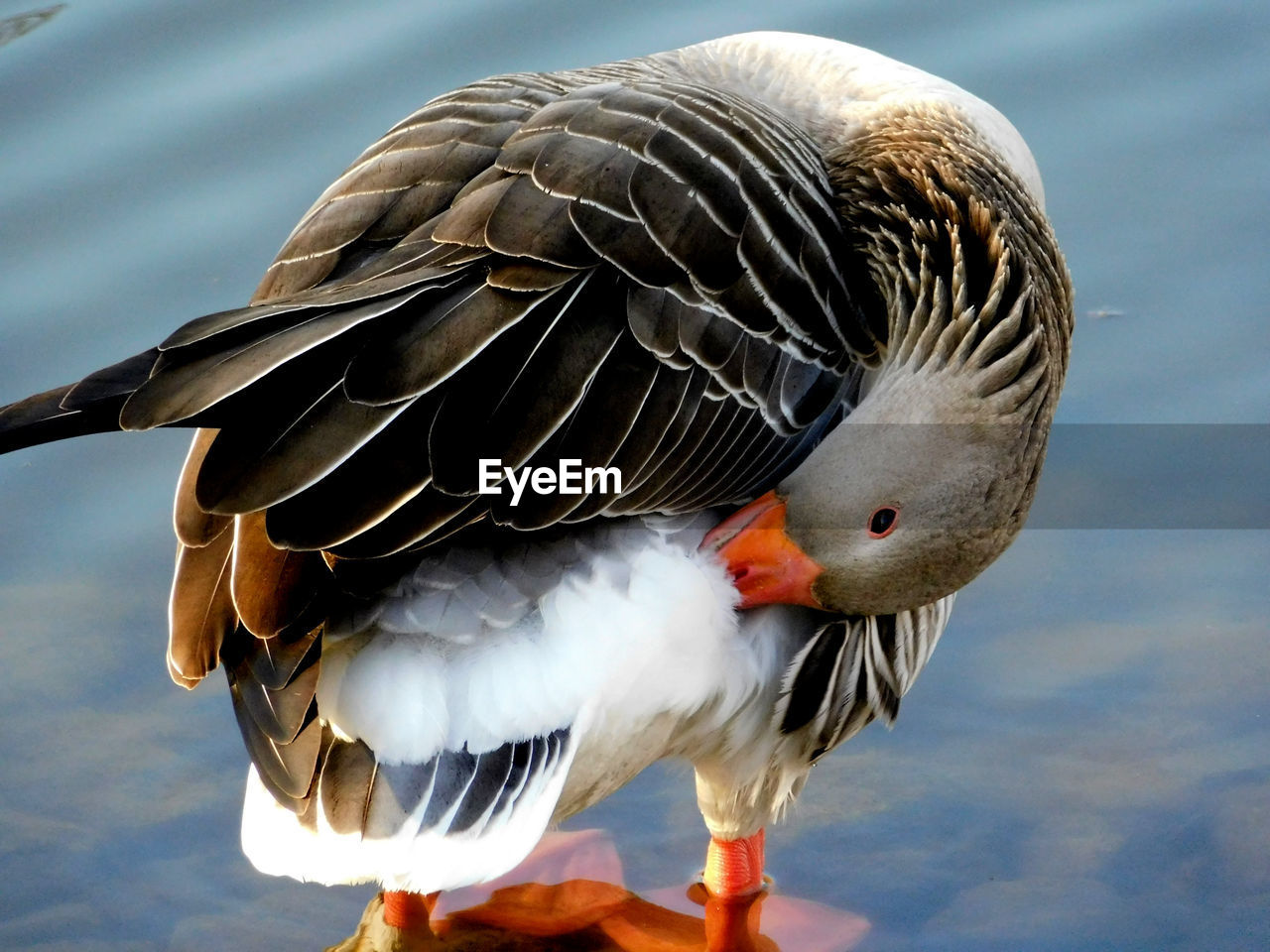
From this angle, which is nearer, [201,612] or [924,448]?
[201,612]

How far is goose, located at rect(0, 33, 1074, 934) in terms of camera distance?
1.79 meters

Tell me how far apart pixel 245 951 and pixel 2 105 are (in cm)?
231

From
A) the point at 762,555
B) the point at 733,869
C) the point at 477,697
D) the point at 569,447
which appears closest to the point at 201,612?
the point at 477,697

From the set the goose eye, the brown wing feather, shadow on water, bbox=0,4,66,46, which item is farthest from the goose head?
shadow on water, bbox=0,4,66,46

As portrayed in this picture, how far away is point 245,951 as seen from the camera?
2438mm

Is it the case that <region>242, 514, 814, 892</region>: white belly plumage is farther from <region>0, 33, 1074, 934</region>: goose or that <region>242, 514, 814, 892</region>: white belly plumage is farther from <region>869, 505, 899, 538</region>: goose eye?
<region>869, 505, 899, 538</region>: goose eye

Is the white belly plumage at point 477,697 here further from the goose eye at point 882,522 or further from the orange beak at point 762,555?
the goose eye at point 882,522

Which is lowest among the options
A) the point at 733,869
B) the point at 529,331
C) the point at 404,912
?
the point at 733,869

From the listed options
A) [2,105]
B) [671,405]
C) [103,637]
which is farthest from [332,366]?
[2,105]

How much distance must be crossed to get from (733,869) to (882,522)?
81 cm

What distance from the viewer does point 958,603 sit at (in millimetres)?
3061

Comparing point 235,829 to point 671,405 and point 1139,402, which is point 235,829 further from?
point 1139,402

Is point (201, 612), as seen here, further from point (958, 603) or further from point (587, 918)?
point (958, 603)

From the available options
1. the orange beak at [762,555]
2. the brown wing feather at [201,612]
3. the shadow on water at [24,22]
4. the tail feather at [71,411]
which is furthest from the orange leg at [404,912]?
the shadow on water at [24,22]
